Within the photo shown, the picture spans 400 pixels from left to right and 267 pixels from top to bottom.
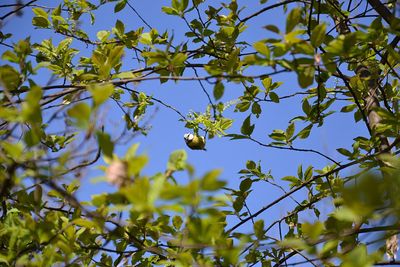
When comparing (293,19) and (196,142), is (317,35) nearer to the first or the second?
(293,19)

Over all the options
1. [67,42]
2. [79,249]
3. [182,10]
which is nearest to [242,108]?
[182,10]

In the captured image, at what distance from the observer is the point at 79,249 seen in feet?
2.73

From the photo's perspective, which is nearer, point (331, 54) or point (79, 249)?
point (331, 54)

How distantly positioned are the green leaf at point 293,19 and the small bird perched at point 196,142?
86cm

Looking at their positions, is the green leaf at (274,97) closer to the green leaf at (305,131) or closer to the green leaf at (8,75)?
the green leaf at (305,131)

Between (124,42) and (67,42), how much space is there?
212 millimetres

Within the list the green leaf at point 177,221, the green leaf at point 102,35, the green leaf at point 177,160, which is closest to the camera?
the green leaf at point 177,160

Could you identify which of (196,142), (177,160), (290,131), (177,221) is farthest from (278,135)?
(177,160)

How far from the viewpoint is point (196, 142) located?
4.89 ft

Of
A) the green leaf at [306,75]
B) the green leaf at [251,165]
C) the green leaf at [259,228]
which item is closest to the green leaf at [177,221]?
the green leaf at [259,228]

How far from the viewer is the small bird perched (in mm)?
1491

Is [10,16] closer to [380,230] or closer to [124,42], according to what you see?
[124,42]

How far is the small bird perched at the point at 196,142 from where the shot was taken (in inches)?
58.7

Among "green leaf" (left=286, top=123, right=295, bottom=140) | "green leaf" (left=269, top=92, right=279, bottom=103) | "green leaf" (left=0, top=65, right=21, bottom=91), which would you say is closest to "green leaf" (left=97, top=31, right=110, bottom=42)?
"green leaf" (left=0, top=65, right=21, bottom=91)
